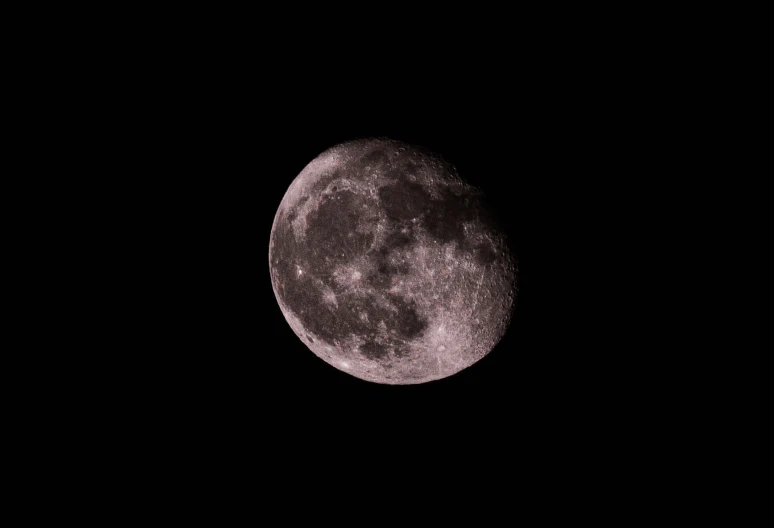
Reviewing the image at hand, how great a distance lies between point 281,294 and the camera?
9.55 ft

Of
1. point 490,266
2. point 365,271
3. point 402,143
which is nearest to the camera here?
point 365,271

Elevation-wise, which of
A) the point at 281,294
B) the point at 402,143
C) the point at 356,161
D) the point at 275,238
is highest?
the point at 402,143

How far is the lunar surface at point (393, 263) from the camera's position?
2502 millimetres

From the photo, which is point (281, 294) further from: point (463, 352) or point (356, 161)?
point (463, 352)

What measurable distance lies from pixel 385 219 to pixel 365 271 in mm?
291

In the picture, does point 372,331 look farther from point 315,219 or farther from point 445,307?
point 315,219

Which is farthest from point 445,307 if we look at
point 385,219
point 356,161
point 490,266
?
point 356,161

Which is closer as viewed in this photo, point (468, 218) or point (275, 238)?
point (468, 218)

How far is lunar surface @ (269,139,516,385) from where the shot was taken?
8.21 feet

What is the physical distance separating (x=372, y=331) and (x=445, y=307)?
1.38 ft

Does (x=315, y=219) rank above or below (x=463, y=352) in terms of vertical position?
above

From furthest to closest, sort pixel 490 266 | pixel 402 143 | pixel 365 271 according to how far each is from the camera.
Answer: pixel 402 143 < pixel 490 266 < pixel 365 271

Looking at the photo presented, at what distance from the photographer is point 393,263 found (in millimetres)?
2480

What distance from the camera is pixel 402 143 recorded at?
9.41 feet
